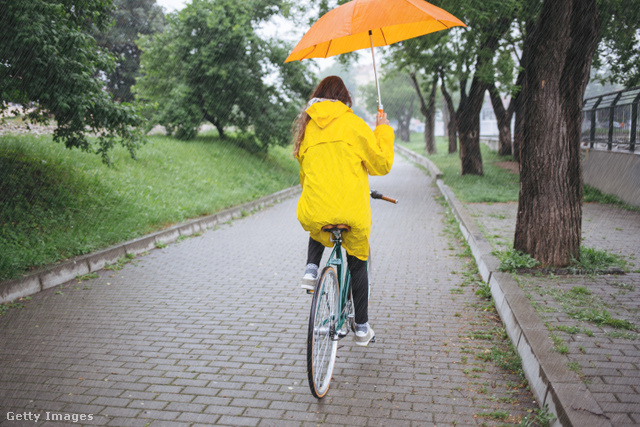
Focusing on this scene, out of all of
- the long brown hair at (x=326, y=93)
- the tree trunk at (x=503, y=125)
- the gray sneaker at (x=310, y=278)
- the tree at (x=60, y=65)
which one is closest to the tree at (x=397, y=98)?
the tree trunk at (x=503, y=125)

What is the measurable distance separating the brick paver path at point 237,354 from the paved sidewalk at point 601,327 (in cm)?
46

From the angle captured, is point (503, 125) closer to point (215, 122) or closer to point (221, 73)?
point (215, 122)

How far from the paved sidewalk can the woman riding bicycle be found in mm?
1767

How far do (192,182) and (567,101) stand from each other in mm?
9955

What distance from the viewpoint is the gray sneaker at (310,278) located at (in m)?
3.56

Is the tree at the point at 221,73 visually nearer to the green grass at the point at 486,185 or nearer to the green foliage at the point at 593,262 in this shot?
the green grass at the point at 486,185

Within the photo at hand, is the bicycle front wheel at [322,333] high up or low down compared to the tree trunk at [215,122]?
down

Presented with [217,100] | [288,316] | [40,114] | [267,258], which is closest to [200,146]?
[217,100]

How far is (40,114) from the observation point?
316 inches

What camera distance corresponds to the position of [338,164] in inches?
134

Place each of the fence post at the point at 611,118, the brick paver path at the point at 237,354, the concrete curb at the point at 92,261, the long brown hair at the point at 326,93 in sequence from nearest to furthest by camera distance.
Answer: the brick paver path at the point at 237,354
the long brown hair at the point at 326,93
the concrete curb at the point at 92,261
the fence post at the point at 611,118

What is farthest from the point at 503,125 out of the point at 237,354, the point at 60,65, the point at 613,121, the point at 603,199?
the point at 237,354

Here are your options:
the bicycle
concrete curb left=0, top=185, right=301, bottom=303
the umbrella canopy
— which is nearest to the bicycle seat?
the bicycle

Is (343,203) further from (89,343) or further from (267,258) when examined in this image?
(267,258)
